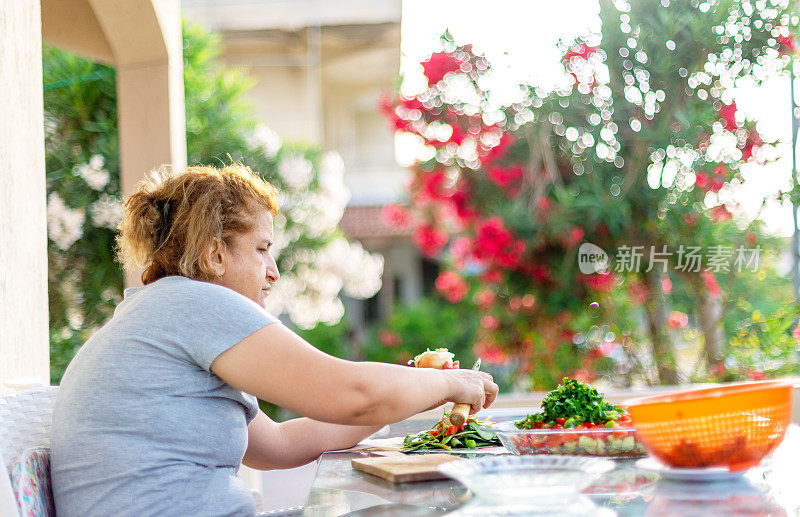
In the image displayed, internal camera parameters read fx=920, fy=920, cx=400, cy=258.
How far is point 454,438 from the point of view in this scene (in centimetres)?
176

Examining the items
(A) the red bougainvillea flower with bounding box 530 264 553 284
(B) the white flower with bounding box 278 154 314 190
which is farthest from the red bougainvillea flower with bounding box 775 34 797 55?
(B) the white flower with bounding box 278 154 314 190

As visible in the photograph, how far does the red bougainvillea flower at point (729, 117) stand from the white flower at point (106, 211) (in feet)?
9.59

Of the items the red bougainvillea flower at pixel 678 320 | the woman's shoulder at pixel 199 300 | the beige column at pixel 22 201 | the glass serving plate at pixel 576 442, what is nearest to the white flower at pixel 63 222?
the beige column at pixel 22 201

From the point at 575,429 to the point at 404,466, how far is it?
0.28 meters

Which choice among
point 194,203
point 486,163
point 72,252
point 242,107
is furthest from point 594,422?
point 242,107

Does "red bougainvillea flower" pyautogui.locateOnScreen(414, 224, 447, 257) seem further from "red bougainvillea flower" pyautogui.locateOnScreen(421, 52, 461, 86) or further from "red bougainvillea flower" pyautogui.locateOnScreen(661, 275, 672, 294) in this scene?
"red bougainvillea flower" pyautogui.locateOnScreen(661, 275, 672, 294)

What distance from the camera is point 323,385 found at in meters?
1.35

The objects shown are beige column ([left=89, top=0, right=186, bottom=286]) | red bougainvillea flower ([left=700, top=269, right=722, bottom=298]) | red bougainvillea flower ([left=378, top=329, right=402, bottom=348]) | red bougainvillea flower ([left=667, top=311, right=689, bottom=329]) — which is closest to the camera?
beige column ([left=89, top=0, right=186, bottom=286])

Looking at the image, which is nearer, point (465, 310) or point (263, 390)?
point (263, 390)

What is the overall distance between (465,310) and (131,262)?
5.46m

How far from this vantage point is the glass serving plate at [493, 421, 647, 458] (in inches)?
56.9

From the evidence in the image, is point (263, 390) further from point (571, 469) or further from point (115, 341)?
point (571, 469)

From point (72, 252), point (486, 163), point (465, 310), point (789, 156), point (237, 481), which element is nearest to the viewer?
point (237, 481)

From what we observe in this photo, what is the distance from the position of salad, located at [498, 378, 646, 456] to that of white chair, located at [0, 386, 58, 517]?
736 mm
